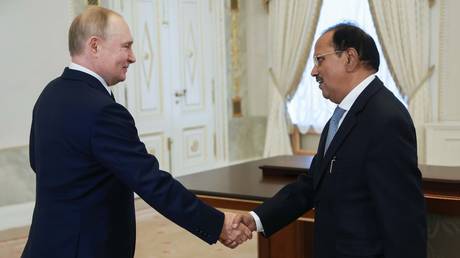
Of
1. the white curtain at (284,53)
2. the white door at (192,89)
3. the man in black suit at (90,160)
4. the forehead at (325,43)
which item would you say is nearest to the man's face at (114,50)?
the man in black suit at (90,160)

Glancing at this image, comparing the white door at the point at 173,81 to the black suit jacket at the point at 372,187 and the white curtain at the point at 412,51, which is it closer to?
the white curtain at the point at 412,51

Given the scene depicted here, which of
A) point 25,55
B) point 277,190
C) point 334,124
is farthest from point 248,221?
point 25,55

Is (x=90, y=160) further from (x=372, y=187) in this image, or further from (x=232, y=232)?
(x=372, y=187)

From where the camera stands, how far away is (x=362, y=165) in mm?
1879

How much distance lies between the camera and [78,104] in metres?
1.97

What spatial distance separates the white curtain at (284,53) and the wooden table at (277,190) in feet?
13.8

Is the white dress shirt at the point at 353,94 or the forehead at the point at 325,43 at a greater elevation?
the forehead at the point at 325,43

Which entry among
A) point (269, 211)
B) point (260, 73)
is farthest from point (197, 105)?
point (269, 211)

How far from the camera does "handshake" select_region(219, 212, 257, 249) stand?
236cm

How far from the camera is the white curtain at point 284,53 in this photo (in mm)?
7270

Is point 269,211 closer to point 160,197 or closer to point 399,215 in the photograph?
point 160,197

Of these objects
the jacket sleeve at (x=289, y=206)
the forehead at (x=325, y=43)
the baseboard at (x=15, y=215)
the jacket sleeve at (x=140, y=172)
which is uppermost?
the forehead at (x=325, y=43)

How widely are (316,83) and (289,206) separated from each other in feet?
16.7

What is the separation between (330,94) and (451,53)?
188 inches
